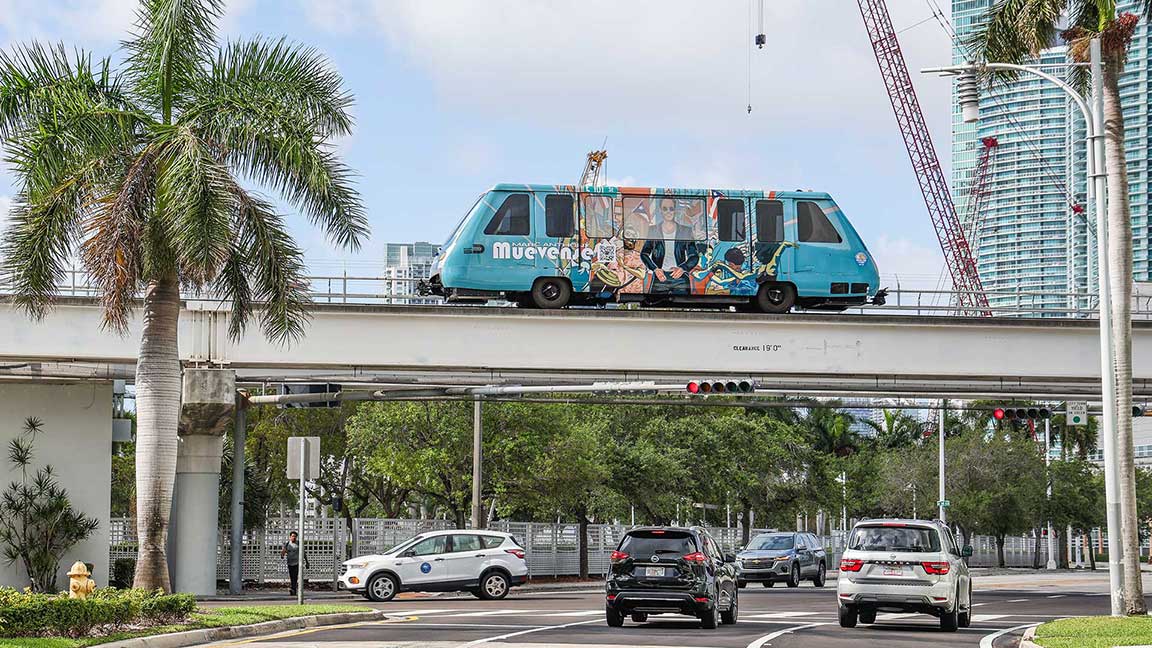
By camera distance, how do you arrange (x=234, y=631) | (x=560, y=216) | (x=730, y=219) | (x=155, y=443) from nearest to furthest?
1. (x=234, y=631)
2. (x=155, y=443)
3. (x=560, y=216)
4. (x=730, y=219)

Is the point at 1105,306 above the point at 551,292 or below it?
below

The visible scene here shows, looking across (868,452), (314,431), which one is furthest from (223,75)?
(868,452)

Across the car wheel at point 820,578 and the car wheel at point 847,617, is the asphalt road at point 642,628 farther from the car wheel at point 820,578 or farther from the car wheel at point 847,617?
the car wheel at point 820,578

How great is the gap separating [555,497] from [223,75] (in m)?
25.7

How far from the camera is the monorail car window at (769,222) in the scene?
1235 inches

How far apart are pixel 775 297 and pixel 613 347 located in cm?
365

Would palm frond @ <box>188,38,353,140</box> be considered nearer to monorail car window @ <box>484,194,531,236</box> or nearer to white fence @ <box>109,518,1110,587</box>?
monorail car window @ <box>484,194,531,236</box>

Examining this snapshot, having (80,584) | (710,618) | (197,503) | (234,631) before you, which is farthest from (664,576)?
(197,503)

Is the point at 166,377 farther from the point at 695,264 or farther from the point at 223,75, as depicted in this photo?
the point at 695,264

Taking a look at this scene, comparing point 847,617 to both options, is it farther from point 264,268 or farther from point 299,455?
point 264,268

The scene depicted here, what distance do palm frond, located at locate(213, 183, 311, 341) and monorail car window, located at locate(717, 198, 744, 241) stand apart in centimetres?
1161

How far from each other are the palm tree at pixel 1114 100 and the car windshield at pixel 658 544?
6.56 meters

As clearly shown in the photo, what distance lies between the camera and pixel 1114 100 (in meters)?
25.1

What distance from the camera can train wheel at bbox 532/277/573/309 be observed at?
31.1 m
